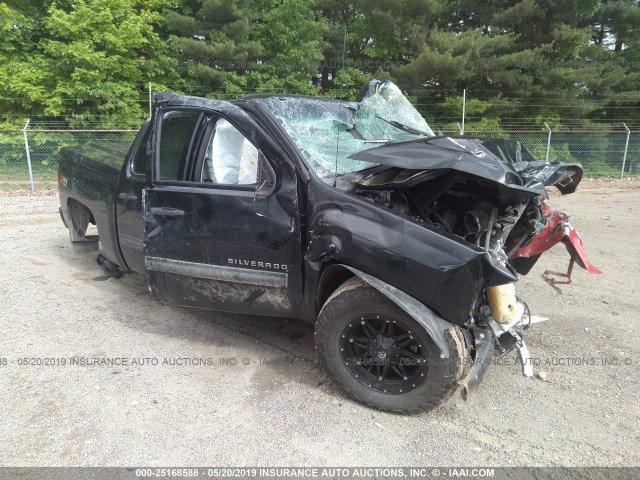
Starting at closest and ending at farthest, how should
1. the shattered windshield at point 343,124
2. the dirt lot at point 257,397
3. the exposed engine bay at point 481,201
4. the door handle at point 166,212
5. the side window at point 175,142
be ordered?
the dirt lot at point 257,397 < the exposed engine bay at point 481,201 < the shattered windshield at point 343,124 < the door handle at point 166,212 < the side window at point 175,142

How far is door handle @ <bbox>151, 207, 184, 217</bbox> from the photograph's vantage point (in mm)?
3314

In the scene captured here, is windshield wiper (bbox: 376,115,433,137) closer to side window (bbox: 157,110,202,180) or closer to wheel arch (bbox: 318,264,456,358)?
side window (bbox: 157,110,202,180)

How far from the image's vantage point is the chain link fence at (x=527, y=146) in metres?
11.5

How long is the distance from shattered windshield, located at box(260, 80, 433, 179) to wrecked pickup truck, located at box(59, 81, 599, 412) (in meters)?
0.02

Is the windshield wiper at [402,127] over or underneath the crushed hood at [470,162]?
over

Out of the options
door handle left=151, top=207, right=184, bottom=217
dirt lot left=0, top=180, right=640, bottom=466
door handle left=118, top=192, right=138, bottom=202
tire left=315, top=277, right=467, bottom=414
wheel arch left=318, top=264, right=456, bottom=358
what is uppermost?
door handle left=118, top=192, right=138, bottom=202

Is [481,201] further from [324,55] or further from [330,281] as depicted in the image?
[324,55]

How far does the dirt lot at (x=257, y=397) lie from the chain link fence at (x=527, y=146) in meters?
8.42

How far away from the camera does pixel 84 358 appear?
11.3ft

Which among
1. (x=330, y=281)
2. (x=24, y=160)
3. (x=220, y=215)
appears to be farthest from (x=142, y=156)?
(x=24, y=160)

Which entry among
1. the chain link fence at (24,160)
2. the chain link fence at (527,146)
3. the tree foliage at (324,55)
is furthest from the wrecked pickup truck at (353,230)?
the tree foliage at (324,55)

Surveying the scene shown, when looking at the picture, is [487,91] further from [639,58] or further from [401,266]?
[401,266]

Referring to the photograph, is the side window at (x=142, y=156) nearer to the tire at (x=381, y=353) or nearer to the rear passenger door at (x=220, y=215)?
the rear passenger door at (x=220, y=215)

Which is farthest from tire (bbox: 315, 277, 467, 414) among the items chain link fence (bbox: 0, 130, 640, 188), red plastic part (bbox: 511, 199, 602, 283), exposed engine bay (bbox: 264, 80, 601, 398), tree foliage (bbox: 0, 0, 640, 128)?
tree foliage (bbox: 0, 0, 640, 128)
